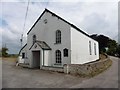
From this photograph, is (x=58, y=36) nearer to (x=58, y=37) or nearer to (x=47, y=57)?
(x=58, y=37)

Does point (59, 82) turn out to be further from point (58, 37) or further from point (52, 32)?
point (52, 32)

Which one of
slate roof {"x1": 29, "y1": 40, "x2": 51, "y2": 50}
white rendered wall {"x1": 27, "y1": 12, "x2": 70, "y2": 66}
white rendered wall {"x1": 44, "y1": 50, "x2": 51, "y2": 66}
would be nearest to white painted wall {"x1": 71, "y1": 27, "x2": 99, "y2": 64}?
white rendered wall {"x1": 27, "y1": 12, "x2": 70, "y2": 66}

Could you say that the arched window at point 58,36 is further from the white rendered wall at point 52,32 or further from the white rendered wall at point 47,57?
the white rendered wall at point 47,57

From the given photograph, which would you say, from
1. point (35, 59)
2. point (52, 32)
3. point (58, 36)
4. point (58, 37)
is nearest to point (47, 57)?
point (35, 59)

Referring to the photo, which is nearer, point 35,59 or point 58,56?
point 58,56

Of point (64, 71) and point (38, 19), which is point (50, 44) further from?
point (64, 71)

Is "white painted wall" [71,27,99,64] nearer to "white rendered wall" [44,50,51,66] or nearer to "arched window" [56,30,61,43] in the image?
"arched window" [56,30,61,43]

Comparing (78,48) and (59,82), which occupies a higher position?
(78,48)

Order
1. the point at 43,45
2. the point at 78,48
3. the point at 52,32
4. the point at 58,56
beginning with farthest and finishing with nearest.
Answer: the point at 78,48
the point at 52,32
the point at 43,45
the point at 58,56

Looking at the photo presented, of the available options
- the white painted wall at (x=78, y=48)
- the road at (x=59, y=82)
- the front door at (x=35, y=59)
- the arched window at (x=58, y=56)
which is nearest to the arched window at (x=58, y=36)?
the arched window at (x=58, y=56)

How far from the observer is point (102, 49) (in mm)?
58312

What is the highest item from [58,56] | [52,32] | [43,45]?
[52,32]

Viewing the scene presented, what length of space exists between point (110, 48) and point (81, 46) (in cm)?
3581

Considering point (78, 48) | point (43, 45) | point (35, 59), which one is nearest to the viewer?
point (43, 45)
